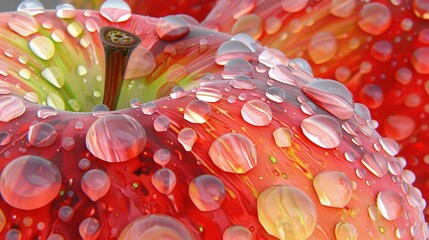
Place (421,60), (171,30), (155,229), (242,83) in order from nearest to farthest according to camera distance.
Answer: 1. (155,229)
2. (242,83)
3. (171,30)
4. (421,60)

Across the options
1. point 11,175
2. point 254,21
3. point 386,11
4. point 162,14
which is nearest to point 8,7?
point 162,14

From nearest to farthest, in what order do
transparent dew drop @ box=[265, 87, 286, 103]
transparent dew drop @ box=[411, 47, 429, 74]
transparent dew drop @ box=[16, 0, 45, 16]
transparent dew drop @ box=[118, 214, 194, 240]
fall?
1. transparent dew drop @ box=[118, 214, 194, 240]
2. transparent dew drop @ box=[265, 87, 286, 103]
3. transparent dew drop @ box=[16, 0, 45, 16]
4. transparent dew drop @ box=[411, 47, 429, 74]

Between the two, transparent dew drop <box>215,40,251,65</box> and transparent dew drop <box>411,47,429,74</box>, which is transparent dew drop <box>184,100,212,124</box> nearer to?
transparent dew drop <box>215,40,251,65</box>

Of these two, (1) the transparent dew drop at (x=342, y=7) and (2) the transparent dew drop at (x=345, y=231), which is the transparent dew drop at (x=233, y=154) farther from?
(1) the transparent dew drop at (x=342, y=7)

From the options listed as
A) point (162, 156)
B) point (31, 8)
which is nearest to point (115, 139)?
point (162, 156)

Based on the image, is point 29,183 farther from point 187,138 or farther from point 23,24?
point 23,24

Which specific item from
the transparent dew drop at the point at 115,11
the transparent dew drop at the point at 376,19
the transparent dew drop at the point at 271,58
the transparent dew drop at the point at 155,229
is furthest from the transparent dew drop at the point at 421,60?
the transparent dew drop at the point at 155,229

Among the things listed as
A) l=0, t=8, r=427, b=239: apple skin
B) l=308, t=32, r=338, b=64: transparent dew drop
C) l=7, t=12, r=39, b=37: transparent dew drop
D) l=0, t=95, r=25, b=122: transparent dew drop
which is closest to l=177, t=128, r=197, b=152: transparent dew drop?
l=0, t=8, r=427, b=239: apple skin
